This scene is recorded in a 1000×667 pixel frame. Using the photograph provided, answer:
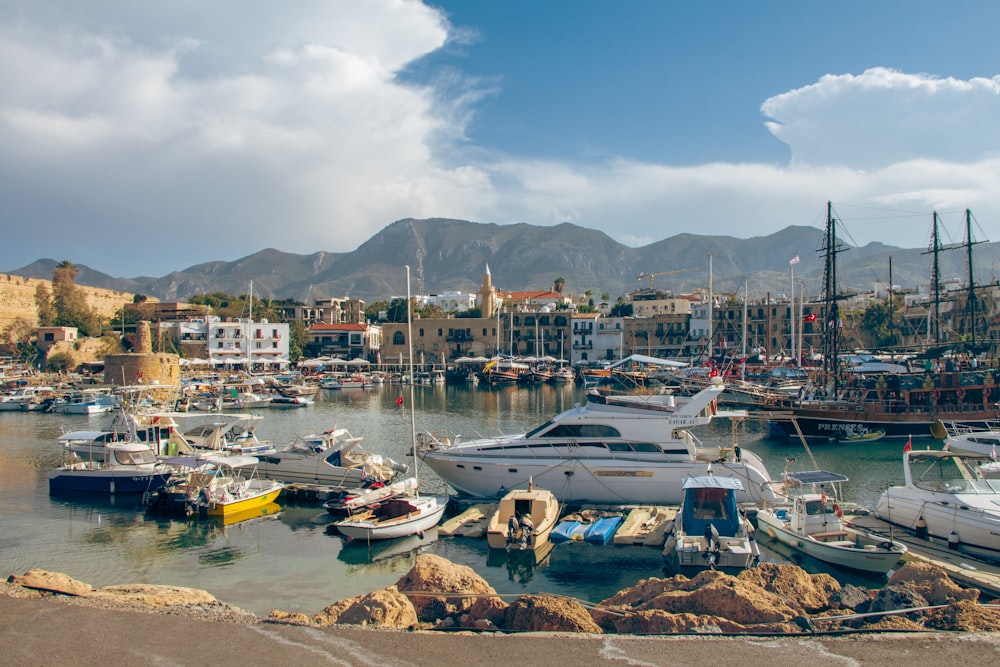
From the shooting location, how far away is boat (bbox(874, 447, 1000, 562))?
15914 millimetres

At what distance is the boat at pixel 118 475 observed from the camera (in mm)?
24250

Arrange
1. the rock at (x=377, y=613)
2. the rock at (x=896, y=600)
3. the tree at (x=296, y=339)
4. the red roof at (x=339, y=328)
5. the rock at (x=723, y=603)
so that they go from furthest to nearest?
the red roof at (x=339, y=328) < the tree at (x=296, y=339) < the rock at (x=896, y=600) < the rock at (x=377, y=613) < the rock at (x=723, y=603)

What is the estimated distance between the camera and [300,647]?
8695 millimetres

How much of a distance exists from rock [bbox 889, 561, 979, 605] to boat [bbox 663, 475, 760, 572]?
10.2ft

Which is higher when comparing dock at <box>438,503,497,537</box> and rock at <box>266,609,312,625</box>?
rock at <box>266,609,312,625</box>

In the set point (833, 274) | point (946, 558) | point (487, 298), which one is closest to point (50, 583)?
point (946, 558)

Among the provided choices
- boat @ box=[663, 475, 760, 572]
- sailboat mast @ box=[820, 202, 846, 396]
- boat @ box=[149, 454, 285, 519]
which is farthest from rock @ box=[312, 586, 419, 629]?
sailboat mast @ box=[820, 202, 846, 396]

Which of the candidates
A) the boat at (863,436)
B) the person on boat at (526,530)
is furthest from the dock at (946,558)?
the boat at (863,436)

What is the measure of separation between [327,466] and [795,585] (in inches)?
695

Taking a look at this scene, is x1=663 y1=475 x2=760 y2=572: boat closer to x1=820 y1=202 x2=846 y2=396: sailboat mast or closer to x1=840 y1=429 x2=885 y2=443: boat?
x1=840 y1=429 x2=885 y2=443: boat

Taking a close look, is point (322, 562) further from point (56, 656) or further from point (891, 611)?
point (891, 611)

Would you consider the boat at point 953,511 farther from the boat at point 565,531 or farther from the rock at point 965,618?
the boat at point 565,531

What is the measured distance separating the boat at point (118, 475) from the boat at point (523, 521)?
1328 centimetres

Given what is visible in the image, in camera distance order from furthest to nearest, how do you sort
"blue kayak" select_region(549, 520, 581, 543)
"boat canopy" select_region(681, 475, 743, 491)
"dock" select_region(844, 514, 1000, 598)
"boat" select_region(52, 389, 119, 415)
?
"boat" select_region(52, 389, 119, 415)
"blue kayak" select_region(549, 520, 581, 543)
"boat canopy" select_region(681, 475, 743, 491)
"dock" select_region(844, 514, 1000, 598)
